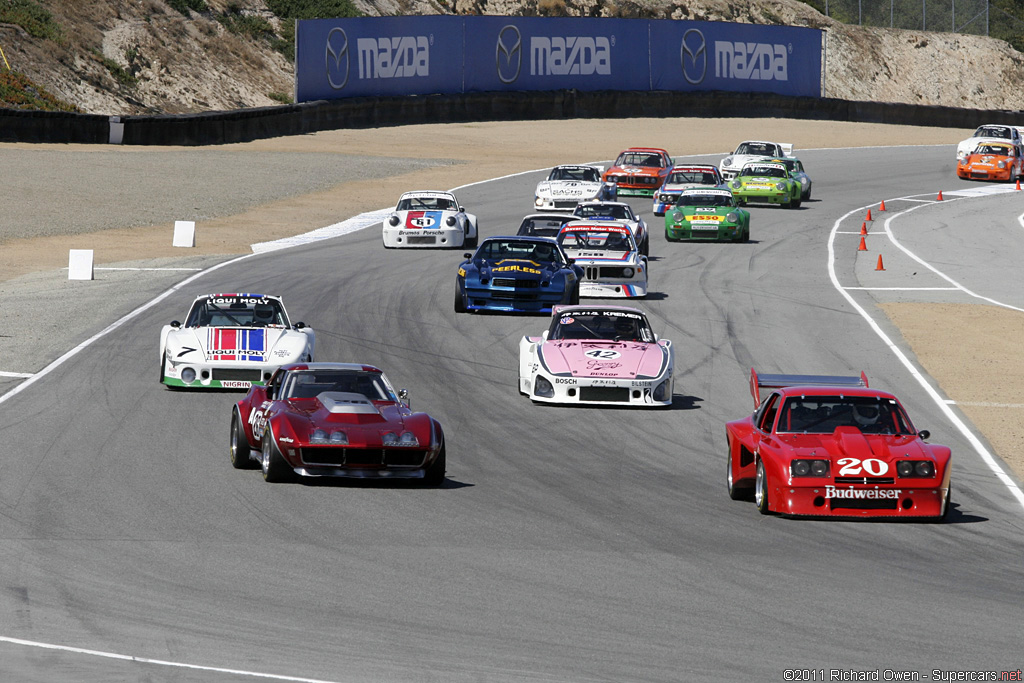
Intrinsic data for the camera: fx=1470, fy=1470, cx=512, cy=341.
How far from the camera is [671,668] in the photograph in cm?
874

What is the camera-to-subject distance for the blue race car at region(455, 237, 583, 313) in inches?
995

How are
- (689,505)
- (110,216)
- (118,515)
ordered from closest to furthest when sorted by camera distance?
(118,515), (689,505), (110,216)

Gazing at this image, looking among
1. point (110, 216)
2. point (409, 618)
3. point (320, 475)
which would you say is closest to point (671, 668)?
point (409, 618)

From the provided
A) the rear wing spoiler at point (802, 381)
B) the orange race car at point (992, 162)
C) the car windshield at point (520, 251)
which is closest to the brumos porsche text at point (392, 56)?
the orange race car at point (992, 162)

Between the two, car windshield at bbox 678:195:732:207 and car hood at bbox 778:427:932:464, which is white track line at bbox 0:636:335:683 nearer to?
car hood at bbox 778:427:932:464

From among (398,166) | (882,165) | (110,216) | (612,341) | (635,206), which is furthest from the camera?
(882,165)

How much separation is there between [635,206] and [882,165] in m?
18.8

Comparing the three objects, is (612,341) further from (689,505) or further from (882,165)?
(882,165)

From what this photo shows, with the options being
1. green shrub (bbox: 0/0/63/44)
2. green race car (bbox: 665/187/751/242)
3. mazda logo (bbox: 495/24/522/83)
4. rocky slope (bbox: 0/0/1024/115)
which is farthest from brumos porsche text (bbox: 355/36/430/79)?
green race car (bbox: 665/187/751/242)

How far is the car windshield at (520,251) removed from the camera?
2581 cm

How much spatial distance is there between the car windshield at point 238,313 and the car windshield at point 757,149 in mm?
31194

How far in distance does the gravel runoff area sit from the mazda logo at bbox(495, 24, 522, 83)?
2170 mm

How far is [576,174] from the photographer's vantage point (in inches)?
1607

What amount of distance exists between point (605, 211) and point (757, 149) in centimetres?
1777
